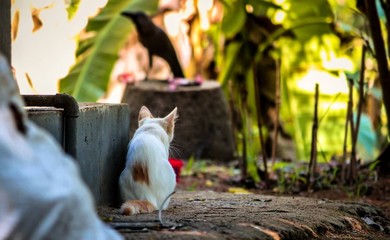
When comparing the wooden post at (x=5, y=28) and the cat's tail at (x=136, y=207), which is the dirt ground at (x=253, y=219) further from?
the wooden post at (x=5, y=28)

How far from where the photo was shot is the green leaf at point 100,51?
805 cm

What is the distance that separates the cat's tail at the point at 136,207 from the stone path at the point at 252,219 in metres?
0.06

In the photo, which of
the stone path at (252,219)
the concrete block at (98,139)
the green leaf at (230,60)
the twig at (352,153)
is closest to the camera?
the stone path at (252,219)

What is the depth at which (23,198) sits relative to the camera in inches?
110

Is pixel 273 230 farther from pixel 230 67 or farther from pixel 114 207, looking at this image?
pixel 230 67

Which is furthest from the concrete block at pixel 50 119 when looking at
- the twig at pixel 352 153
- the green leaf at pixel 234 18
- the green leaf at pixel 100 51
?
the green leaf at pixel 234 18

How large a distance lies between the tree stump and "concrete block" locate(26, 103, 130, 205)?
13.3 feet

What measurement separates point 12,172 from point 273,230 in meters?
1.75

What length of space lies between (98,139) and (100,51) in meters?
4.19

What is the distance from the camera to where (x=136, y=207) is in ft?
15.2

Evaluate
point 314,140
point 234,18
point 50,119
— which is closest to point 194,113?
point 234,18

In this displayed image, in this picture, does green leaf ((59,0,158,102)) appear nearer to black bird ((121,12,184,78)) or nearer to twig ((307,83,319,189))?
black bird ((121,12,184,78))

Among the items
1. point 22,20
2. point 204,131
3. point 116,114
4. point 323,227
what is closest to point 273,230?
point 323,227

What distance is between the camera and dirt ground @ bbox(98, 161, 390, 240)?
12.8 ft
